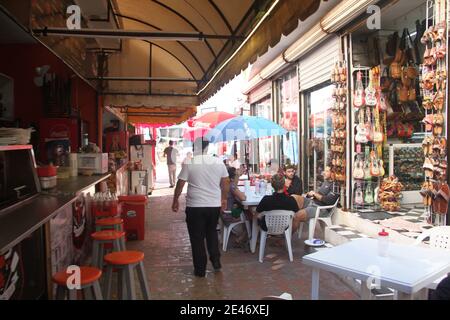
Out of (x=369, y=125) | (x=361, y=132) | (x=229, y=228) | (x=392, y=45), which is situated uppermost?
(x=392, y=45)

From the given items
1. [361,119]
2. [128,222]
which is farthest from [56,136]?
[361,119]

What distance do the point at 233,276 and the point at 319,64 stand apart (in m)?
4.20

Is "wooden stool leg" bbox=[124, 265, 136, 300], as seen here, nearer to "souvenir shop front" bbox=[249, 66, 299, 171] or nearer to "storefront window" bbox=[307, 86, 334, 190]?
"storefront window" bbox=[307, 86, 334, 190]

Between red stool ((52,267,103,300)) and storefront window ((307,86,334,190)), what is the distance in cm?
526

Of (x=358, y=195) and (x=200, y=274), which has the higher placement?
(x=358, y=195)

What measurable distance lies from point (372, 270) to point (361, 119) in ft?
12.9

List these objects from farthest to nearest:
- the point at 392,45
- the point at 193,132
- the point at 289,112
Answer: the point at 289,112 → the point at 193,132 → the point at 392,45

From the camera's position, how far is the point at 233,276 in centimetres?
450

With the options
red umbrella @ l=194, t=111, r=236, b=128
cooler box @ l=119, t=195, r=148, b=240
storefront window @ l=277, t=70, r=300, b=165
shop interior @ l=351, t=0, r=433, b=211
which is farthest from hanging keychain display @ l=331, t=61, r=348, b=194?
cooler box @ l=119, t=195, r=148, b=240

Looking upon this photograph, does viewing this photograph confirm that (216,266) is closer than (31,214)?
No

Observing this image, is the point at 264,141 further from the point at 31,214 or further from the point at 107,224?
the point at 31,214

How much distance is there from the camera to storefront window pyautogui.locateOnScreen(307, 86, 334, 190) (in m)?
7.15

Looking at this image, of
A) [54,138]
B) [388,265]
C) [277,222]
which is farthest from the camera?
[54,138]

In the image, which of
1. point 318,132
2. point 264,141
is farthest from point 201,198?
point 264,141
